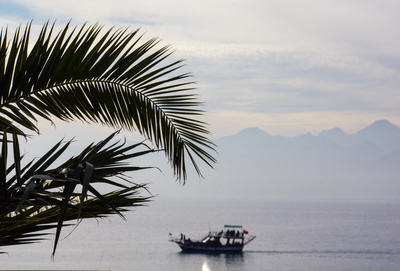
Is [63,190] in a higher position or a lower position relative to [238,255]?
higher

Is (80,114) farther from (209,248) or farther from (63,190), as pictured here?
(209,248)

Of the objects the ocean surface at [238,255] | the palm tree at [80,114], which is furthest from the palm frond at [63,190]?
the ocean surface at [238,255]

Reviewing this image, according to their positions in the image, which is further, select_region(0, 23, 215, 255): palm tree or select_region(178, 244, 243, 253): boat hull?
select_region(178, 244, 243, 253): boat hull

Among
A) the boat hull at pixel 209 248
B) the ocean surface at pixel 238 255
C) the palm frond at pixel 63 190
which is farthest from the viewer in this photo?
the boat hull at pixel 209 248

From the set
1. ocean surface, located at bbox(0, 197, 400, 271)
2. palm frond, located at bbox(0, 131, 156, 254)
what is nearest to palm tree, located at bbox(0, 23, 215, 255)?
palm frond, located at bbox(0, 131, 156, 254)

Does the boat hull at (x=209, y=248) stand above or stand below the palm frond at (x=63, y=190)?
below

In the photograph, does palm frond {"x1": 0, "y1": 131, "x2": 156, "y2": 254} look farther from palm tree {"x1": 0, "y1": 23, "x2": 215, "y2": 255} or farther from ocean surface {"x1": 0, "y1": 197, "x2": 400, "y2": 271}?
ocean surface {"x1": 0, "y1": 197, "x2": 400, "y2": 271}

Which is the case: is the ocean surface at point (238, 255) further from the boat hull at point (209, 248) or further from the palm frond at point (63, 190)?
the palm frond at point (63, 190)

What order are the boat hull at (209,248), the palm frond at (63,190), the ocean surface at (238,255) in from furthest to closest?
the boat hull at (209,248) → the ocean surface at (238,255) → the palm frond at (63,190)

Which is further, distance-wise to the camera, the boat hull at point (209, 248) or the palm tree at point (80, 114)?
the boat hull at point (209, 248)

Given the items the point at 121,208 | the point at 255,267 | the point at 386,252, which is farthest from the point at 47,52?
the point at 386,252

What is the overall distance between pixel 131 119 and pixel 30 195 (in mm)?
1375

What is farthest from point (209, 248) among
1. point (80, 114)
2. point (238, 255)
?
point (80, 114)

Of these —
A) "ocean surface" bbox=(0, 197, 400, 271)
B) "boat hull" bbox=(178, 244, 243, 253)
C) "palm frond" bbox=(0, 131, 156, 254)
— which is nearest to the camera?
"palm frond" bbox=(0, 131, 156, 254)
